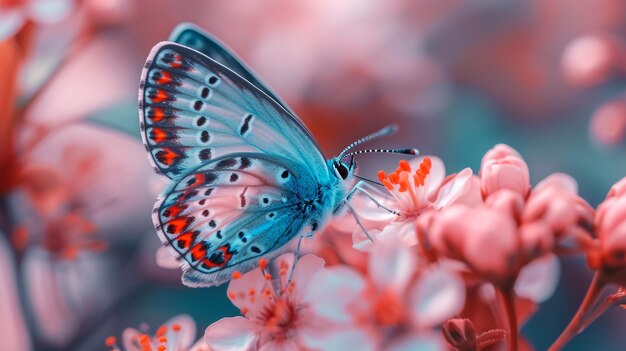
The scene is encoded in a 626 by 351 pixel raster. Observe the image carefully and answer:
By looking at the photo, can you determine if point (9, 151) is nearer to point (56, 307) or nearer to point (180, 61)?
point (56, 307)

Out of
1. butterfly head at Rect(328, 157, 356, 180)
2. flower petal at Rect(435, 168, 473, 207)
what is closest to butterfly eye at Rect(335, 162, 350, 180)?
butterfly head at Rect(328, 157, 356, 180)

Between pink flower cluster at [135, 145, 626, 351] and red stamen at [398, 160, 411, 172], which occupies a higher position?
red stamen at [398, 160, 411, 172]

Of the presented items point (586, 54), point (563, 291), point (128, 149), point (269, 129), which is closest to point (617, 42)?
point (586, 54)

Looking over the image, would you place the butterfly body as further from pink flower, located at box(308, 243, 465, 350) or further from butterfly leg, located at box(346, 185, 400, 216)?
pink flower, located at box(308, 243, 465, 350)

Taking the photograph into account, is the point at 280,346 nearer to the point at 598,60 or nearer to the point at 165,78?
the point at 165,78

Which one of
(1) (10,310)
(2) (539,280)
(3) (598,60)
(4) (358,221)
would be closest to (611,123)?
(3) (598,60)
